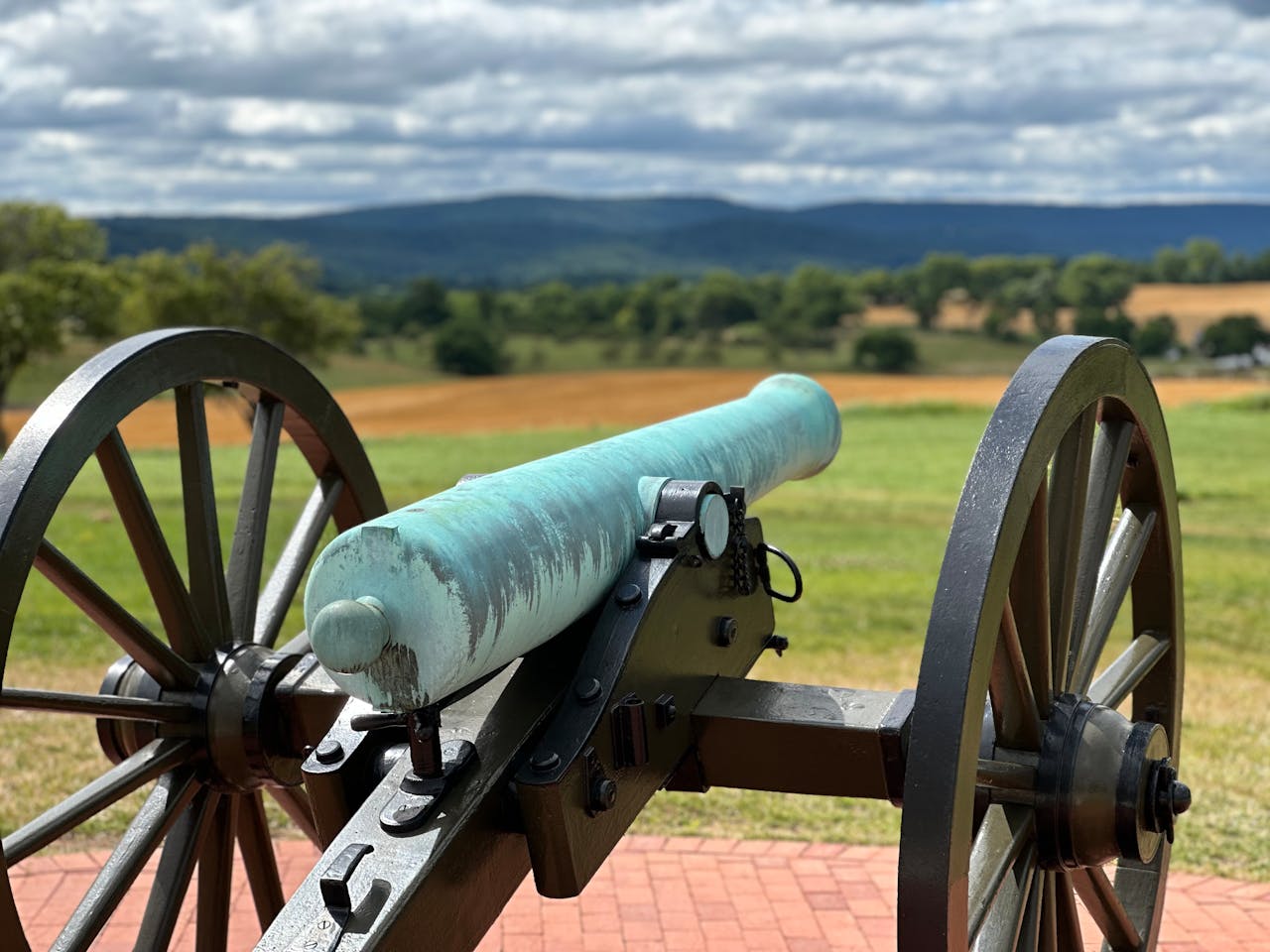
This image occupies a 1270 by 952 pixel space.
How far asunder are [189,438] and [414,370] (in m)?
61.9

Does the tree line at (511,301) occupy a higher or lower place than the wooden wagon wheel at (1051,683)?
lower

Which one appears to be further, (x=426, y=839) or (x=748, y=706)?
(x=748, y=706)

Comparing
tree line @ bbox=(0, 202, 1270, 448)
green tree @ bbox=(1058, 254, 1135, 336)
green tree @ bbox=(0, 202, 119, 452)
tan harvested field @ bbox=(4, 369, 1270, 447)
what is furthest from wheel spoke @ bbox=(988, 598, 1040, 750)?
green tree @ bbox=(1058, 254, 1135, 336)

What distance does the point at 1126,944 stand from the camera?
3.39 meters

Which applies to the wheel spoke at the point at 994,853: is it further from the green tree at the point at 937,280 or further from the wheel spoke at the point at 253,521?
the green tree at the point at 937,280

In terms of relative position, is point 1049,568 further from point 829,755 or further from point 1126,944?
point 1126,944

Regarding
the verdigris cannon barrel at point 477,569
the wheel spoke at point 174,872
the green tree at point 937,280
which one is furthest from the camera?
the green tree at point 937,280

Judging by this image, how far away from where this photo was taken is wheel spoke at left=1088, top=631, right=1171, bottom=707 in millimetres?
3176

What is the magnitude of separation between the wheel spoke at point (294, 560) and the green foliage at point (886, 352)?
183 feet

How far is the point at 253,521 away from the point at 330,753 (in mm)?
1265

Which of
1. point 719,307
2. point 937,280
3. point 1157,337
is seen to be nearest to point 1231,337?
point 1157,337

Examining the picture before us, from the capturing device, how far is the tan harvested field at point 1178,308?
6725cm

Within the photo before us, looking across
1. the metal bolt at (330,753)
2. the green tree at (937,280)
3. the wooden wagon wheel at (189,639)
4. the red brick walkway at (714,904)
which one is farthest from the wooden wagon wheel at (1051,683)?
the green tree at (937,280)

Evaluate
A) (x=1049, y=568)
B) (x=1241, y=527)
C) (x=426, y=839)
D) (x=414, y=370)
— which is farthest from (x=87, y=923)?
(x=414, y=370)
